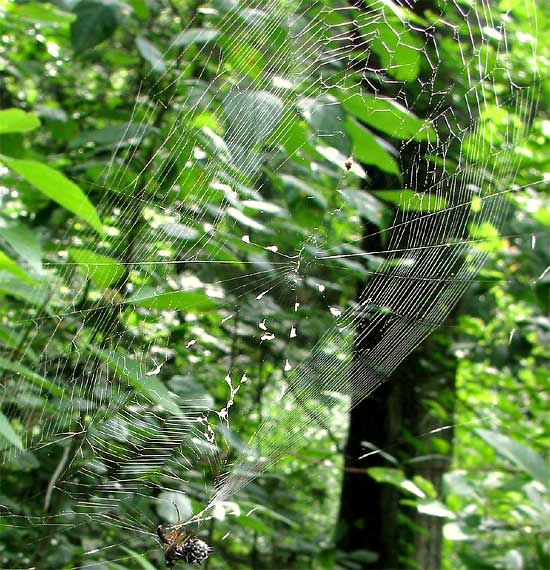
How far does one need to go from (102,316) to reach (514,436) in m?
2.50

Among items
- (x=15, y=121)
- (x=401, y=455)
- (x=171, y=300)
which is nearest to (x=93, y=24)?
(x=15, y=121)

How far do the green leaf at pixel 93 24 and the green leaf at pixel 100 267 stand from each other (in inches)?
35.2

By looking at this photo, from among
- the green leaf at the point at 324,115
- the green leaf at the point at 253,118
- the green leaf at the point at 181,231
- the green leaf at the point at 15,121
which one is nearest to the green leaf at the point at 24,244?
the green leaf at the point at 15,121

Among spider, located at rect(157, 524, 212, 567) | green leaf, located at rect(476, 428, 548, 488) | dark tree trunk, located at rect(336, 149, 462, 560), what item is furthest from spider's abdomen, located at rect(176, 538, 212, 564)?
dark tree trunk, located at rect(336, 149, 462, 560)

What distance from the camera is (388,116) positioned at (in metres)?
1.24

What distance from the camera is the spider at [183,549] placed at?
2.56 ft

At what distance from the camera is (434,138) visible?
4.20 ft

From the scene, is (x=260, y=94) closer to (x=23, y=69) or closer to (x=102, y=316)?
(x=102, y=316)

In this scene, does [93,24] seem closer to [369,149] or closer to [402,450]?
[369,149]

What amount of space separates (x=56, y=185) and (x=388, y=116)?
600 millimetres

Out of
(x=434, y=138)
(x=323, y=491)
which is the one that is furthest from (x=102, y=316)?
(x=323, y=491)

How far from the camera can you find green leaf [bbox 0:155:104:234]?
4.00ft

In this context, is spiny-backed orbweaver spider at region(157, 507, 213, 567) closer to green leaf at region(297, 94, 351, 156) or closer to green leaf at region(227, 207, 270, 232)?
green leaf at region(227, 207, 270, 232)

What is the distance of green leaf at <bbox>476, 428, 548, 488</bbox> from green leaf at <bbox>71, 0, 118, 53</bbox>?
147cm
